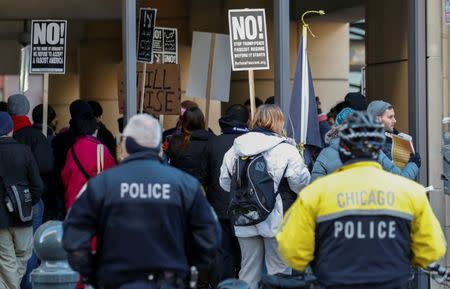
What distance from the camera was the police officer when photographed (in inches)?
227

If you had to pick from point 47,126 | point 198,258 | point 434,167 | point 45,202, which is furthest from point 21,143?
point 198,258

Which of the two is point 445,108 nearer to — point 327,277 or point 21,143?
point 21,143

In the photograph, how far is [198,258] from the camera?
237 inches

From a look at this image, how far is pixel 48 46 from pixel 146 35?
1.32m

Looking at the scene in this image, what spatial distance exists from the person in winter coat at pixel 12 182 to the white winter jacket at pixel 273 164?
78.8 inches

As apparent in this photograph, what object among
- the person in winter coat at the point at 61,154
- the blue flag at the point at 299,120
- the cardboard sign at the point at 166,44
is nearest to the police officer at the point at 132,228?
the blue flag at the point at 299,120

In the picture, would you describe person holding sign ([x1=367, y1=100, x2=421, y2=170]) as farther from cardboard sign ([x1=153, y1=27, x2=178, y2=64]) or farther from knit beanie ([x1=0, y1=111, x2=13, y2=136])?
cardboard sign ([x1=153, y1=27, x2=178, y2=64])

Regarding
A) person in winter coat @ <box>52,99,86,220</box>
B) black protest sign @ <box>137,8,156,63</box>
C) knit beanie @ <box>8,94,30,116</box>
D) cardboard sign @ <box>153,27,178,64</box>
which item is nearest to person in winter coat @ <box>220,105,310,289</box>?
person in winter coat @ <box>52,99,86,220</box>

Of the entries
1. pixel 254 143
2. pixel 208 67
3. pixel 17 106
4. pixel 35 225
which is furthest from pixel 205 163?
pixel 208 67

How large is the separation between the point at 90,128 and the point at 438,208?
3.44 meters

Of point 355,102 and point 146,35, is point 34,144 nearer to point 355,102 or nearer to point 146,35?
point 146,35

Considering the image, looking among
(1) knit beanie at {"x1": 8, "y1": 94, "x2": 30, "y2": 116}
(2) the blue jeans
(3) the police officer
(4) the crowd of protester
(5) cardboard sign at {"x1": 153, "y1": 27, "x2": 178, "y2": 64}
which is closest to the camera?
(3) the police officer

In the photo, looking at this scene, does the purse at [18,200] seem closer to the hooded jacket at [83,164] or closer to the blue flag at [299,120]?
the hooded jacket at [83,164]

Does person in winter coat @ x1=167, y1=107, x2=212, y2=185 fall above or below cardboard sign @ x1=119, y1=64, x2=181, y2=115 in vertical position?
below
